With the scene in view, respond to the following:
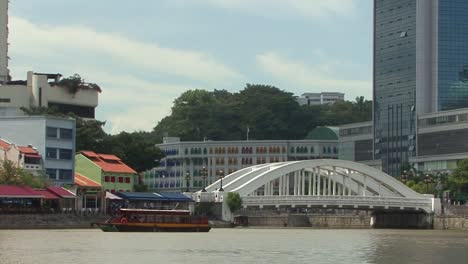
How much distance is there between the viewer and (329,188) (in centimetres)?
15212

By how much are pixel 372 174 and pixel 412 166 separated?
46.3 metres

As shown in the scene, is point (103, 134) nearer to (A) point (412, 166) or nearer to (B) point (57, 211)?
(B) point (57, 211)

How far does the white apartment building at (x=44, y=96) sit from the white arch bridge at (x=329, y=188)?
34.7m

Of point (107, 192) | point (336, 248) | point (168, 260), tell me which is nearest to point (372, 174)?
point (107, 192)

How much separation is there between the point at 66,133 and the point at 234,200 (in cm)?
2020

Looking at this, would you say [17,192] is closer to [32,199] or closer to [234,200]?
[32,199]

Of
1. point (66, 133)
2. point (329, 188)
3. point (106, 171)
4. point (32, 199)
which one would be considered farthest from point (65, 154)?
point (329, 188)

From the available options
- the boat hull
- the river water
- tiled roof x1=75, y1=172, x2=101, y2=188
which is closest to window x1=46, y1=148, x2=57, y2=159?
tiled roof x1=75, y1=172, x2=101, y2=188

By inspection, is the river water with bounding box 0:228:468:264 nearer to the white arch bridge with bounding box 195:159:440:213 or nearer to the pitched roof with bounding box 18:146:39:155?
the white arch bridge with bounding box 195:159:440:213

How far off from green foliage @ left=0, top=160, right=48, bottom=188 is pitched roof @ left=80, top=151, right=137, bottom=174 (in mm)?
15564

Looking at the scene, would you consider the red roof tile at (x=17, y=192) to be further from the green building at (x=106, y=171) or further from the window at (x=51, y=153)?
the green building at (x=106, y=171)

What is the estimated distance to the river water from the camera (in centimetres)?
7156

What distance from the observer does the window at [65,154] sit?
14112cm

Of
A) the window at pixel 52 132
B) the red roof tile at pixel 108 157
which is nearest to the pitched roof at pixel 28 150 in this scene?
the window at pixel 52 132
